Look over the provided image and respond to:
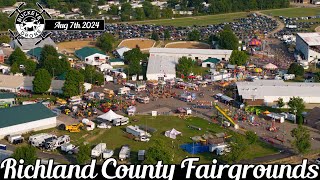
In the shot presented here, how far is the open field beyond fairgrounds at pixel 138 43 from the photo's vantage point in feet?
74.0

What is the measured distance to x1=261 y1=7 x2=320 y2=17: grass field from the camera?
3155 centimetres

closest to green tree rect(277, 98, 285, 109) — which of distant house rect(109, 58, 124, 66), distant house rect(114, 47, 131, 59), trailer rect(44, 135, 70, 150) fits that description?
trailer rect(44, 135, 70, 150)

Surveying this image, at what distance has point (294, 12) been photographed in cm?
3238

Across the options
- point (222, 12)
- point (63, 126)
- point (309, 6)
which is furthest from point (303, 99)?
point (309, 6)

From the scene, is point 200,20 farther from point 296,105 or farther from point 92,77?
point 296,105

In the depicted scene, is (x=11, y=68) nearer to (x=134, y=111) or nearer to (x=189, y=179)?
(x=134, y=111)

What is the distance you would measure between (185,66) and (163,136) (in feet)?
20.0

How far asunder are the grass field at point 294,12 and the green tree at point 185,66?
15146 millimetres

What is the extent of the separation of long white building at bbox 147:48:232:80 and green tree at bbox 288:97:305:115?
4.66 metres

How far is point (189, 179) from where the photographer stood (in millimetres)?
8094

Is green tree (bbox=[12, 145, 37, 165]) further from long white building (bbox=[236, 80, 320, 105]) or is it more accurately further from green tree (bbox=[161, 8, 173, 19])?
green tree (bbox=[161, 8, 173, 19])

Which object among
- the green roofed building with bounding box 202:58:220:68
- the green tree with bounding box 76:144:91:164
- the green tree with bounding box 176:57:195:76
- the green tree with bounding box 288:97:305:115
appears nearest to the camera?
the green tree with bounding box 76:144:91:164

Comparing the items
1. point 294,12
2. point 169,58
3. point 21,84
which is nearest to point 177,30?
point 169,58

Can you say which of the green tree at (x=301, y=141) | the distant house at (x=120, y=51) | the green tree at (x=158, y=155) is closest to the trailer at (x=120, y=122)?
the green tree at (x=158, y=155)
